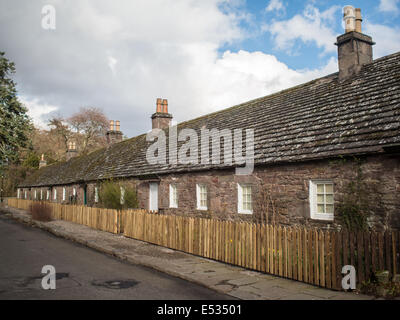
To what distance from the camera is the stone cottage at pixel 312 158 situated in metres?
8.09

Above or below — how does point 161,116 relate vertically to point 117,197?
above

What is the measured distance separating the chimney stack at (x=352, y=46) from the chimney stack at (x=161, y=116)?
44.5 ft

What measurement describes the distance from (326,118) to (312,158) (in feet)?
6.44

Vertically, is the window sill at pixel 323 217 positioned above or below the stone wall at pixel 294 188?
below

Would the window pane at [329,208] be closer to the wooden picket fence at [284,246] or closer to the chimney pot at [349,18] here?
the wooden picket fence at [284,246]

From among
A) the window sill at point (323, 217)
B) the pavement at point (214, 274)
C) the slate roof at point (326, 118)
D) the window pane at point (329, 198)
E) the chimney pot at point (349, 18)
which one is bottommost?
the pavement at point (214, 274)

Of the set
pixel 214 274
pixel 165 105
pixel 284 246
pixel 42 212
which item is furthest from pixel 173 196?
pixel 42 212

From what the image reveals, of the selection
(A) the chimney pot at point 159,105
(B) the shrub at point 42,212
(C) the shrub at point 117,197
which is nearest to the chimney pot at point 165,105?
(A) the chimney pot at point 159,105

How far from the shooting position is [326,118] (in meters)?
10.4

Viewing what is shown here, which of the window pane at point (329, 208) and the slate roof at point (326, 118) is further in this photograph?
the window pane at point (329, 208)

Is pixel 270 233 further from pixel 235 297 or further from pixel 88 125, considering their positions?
pixel 88 125

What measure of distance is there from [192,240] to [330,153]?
502 centimetres

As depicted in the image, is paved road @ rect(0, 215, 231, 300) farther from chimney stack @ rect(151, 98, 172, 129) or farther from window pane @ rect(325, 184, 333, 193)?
chimney stack @ rect(151, 98, 172, 129)

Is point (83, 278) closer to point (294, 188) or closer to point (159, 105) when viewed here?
point (294, 188)
